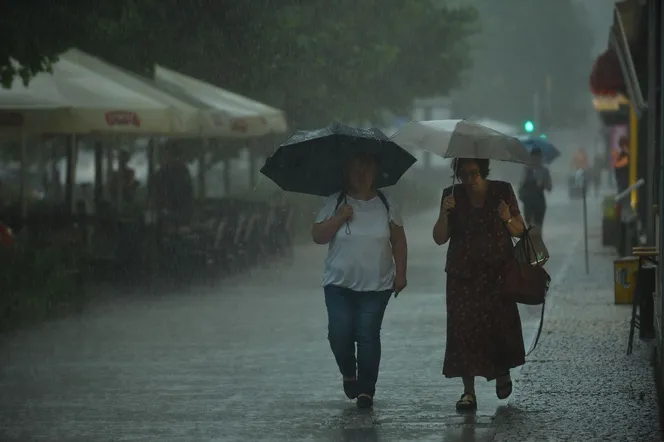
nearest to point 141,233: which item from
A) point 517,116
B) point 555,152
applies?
point 555,152

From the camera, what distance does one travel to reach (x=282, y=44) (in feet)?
98.3

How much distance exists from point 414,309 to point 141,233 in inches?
198

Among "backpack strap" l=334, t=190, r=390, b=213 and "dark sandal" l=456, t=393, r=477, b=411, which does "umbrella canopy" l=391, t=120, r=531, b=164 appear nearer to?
"backpack strap" l=334, t=190, r=390, b=213

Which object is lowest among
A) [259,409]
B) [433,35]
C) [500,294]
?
[259,409]

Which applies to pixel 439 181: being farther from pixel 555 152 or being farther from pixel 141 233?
pixel 141 233

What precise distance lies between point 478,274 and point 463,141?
786 millimetres

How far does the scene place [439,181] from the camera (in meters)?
81.3

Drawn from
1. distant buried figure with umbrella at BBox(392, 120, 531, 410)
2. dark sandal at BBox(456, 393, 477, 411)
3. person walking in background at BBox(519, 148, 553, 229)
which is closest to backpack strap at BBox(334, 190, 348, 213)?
distant buried figure with umbrella at BBox(392, 120, 531, 410)

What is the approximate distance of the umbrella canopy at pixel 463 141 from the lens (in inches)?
396

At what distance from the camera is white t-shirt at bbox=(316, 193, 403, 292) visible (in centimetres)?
1002

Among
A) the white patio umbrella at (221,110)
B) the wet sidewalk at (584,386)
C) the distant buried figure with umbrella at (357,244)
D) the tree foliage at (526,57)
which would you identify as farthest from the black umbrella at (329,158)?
the tree foliage at (526,57)

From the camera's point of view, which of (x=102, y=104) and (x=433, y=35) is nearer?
(x=102, y=104)

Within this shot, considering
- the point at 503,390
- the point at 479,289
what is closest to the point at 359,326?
the point at 479,289

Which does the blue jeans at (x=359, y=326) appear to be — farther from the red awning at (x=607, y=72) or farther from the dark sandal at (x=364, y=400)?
the red awning at (x=607, y=72)
